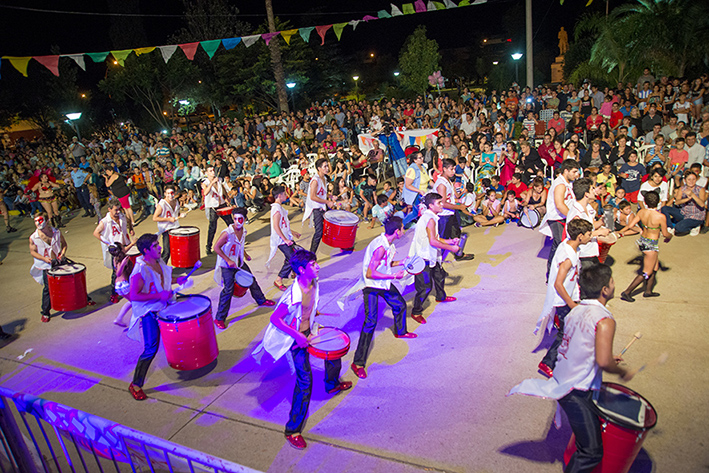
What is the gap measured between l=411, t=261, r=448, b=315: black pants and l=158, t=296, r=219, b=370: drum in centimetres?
250

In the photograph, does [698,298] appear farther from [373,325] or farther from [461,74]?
[461,74]

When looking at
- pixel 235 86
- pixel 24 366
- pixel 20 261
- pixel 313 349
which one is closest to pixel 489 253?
pixel 313 349

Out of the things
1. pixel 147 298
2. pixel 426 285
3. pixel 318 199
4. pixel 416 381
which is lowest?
pixel 416 381

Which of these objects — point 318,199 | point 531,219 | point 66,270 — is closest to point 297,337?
point 318,199

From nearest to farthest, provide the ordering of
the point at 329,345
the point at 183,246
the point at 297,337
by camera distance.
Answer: the point at 297,337 < the point at 329,345 < the point at 183,246

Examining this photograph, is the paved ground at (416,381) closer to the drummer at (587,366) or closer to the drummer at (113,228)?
the drummer at (587,366)

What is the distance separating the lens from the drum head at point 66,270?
670cm

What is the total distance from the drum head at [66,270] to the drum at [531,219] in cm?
769

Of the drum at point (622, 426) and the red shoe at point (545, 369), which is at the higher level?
the drum at point (622, 426)

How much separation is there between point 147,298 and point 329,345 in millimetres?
1994

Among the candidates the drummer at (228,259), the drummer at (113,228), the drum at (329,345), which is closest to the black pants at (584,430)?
the drum at (329,345)

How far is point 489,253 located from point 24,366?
22.9 feet

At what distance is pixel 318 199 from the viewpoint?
800 centimetres

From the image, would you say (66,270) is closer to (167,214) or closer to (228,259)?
(167,214)
